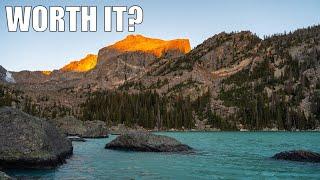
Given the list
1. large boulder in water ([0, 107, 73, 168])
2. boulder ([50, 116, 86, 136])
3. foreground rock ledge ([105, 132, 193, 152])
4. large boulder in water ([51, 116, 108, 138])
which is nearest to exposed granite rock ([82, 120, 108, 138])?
large boulder in water ([51, 116, 108, 138])

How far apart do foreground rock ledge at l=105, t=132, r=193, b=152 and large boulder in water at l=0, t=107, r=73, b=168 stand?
18979 millimetres

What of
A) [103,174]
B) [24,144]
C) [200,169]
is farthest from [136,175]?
[24,144]

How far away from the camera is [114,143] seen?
209 feet

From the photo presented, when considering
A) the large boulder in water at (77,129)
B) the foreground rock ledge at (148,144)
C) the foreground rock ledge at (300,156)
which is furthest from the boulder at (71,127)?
the foreground rock ledge at (300,156)

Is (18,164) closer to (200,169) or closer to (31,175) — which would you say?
(31,175)

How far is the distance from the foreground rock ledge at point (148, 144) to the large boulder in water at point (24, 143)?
62.3 ft

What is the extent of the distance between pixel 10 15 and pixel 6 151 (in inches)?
726

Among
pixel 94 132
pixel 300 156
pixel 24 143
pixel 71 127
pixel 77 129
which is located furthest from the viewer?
pixel 94 132

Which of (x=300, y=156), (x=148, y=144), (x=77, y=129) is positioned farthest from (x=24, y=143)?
(x=77, y=129)

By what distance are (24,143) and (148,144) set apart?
78.3 ft

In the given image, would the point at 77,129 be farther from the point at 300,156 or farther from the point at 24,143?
the point at 24,143

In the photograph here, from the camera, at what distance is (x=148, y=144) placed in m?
58.6

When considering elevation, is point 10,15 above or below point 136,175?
above

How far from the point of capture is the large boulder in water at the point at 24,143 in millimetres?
36875
